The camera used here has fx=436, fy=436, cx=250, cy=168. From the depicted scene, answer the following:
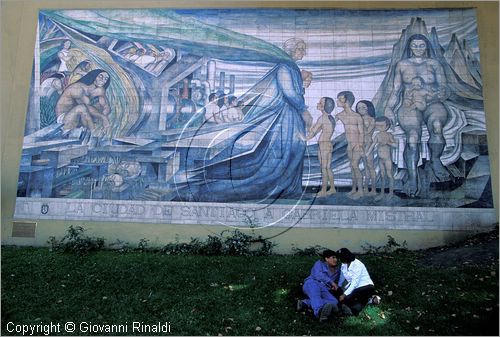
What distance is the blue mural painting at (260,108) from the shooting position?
1055cm

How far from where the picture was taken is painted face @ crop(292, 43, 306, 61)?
1117cm

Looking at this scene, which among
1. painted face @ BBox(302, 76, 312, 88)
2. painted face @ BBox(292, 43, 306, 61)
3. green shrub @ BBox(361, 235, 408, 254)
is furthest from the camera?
painted face @ BBox(292, 43, 306, 61)

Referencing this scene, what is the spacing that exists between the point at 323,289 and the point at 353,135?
5084 mm

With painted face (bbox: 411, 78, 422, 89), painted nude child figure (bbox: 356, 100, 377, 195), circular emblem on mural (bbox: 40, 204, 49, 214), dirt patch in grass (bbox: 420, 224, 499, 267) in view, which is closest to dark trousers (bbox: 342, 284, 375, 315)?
dirt patch in grass (bbox: 420, 224, 499, 267)

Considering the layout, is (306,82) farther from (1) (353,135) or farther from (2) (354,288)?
(2) (354,288)

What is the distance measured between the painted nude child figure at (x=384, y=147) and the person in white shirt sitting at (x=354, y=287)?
13.4 ft

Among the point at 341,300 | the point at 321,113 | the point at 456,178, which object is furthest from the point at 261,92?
the point at 341,300

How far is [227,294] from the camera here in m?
7.54

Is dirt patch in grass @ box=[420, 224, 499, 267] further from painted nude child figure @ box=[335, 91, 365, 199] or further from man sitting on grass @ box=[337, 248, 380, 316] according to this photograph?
man sitting on grass @ box=[337, 248, 380, 316]

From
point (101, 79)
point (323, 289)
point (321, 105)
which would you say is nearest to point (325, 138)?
point (321, 105)

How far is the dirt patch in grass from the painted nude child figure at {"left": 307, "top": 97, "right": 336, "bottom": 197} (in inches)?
104

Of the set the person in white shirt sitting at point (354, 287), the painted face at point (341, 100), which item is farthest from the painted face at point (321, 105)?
the person in white shirt sitting at point (354, 287)

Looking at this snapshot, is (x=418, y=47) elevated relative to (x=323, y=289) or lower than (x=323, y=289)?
elevated

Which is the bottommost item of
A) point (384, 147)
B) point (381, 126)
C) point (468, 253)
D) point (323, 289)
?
point (323, 289)
